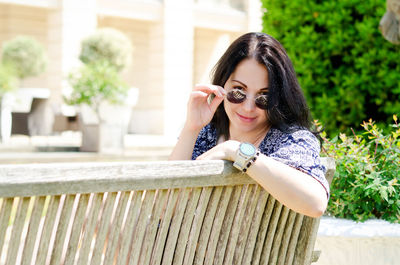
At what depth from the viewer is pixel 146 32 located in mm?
19906

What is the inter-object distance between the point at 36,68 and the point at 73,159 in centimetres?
617

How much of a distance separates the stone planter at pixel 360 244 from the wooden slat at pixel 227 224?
1.12 meters

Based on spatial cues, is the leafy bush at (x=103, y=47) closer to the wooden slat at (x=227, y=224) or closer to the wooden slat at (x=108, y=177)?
the wooden slat at (x=227, y=224)

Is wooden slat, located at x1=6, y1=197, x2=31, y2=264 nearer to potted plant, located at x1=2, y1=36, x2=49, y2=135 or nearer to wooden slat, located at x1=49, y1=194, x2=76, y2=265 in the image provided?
wooden slat, located at x1=49, y1=194, x2=76, y2=265

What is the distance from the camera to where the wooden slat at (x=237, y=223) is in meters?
1.74

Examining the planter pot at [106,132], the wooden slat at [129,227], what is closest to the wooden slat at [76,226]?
the wooden slat at [129,227]

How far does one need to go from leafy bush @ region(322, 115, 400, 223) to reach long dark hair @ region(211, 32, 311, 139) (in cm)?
75

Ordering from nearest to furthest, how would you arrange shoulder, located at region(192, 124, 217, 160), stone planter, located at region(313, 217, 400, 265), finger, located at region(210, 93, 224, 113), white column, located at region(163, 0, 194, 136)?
finger, located at region(210, 93, 224, 113) → shoulder, located at region(192, 124, 217, 160) → stone planter, located at region(313, 217, 400, 265) → white column, located at region(163, 0, 194, 136)

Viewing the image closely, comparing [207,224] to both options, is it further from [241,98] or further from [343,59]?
[343,59]

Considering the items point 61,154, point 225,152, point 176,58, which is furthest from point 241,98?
point 176,58

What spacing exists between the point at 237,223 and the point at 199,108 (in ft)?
2.55

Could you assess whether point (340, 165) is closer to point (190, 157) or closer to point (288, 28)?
point (190, 157)

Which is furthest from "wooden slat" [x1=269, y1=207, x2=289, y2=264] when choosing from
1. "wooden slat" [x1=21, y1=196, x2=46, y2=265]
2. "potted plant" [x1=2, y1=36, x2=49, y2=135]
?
"potted plant" [x1=2, y1=36, x2=49, y2=135]

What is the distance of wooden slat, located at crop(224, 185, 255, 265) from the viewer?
1.74 m
